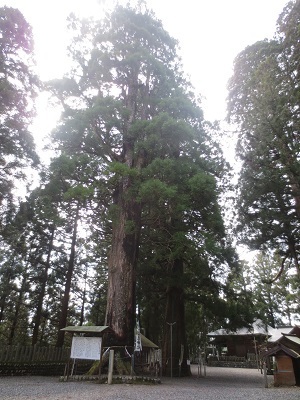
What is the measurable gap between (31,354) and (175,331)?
5.39m

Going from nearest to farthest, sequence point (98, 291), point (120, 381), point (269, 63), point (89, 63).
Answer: point (120, 381) < point (269, 63) < point (89, 63) < point (98, 291)

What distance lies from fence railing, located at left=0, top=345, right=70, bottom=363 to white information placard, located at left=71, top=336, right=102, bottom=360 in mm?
2121

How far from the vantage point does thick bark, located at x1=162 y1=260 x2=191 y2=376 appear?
1075 cm

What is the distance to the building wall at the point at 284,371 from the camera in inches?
310

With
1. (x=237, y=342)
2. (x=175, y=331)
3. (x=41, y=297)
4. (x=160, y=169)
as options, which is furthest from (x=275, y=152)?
(x=237, y=342)

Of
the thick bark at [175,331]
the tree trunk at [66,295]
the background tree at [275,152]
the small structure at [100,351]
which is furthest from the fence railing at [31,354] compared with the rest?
the background tree at [275,152]

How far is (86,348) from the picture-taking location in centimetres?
658

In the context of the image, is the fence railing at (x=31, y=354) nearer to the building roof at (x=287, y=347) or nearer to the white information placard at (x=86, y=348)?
the white information placard at (x=86, y=348)

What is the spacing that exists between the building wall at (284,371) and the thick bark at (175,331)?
12.2 feet

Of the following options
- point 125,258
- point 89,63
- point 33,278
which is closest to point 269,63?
point 89,63

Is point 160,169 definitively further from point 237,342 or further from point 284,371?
point 237,342

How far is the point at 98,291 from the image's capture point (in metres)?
17.7

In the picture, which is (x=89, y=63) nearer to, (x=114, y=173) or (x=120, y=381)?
(x=114, y=173)

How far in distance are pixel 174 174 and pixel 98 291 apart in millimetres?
12020
